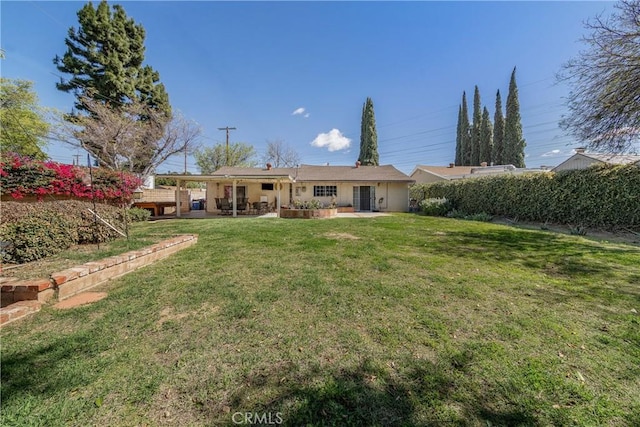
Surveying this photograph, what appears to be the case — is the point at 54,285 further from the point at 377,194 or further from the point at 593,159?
the point at 593,159

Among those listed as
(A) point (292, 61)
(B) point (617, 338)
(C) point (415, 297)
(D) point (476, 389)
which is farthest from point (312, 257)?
(A) point (292, 61)

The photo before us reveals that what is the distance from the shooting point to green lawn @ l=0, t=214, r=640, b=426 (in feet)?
→ 5.32

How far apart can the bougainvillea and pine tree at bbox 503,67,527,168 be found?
120ft

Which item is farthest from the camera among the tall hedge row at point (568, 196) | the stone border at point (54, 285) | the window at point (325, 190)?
the window at point (325, 190)

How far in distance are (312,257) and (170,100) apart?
2109 cm

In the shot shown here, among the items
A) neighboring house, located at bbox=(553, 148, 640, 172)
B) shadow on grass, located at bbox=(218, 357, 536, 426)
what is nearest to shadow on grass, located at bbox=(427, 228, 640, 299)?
shadow on grass, located at bbox=(218, 357, 536, 426)

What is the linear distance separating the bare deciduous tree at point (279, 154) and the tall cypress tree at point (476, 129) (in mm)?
25958

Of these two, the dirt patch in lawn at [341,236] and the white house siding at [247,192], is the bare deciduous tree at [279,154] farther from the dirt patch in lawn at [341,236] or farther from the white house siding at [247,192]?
the dirt patch in lawn at [341,236]

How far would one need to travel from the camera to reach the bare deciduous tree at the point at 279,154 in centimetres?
3694

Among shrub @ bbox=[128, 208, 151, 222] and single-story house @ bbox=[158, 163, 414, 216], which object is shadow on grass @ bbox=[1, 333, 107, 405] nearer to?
shrub @ bbox=[128, 208, 151, 222]

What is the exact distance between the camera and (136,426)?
1494 millimetres

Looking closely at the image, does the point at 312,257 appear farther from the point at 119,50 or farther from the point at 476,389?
the point at 119,50

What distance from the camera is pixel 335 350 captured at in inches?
87.9

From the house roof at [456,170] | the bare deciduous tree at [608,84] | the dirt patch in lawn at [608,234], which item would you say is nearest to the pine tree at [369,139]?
the house roof at [456,170]
